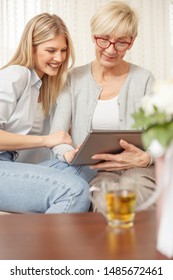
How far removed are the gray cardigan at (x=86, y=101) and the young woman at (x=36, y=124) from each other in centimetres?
7

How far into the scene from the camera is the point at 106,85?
6.89 ft

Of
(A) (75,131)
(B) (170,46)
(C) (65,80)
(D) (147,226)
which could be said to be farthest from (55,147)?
(B) (170,46)

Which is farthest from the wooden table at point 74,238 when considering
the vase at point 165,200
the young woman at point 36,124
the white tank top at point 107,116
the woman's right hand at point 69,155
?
the white tank top at point 107,116

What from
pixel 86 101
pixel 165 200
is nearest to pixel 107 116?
pixel 86 101

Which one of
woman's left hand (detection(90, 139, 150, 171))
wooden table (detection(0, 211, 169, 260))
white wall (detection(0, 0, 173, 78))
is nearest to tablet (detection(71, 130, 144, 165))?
woman's left hand (detection(90, 139, 150, 171))

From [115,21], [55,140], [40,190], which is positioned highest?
[115,21]

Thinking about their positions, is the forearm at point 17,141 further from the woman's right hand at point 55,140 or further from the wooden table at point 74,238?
the wooden table at point 74,238

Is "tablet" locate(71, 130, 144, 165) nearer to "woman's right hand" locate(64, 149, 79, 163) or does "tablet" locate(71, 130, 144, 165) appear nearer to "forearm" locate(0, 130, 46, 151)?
"woman's right hand" locate(64, 149, 79, 163)

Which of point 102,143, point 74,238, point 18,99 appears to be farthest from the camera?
point 18,99

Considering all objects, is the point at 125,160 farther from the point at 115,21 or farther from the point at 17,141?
the point at 115,21

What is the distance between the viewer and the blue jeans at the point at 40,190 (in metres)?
1.61

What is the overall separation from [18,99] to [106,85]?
1.45 feet
